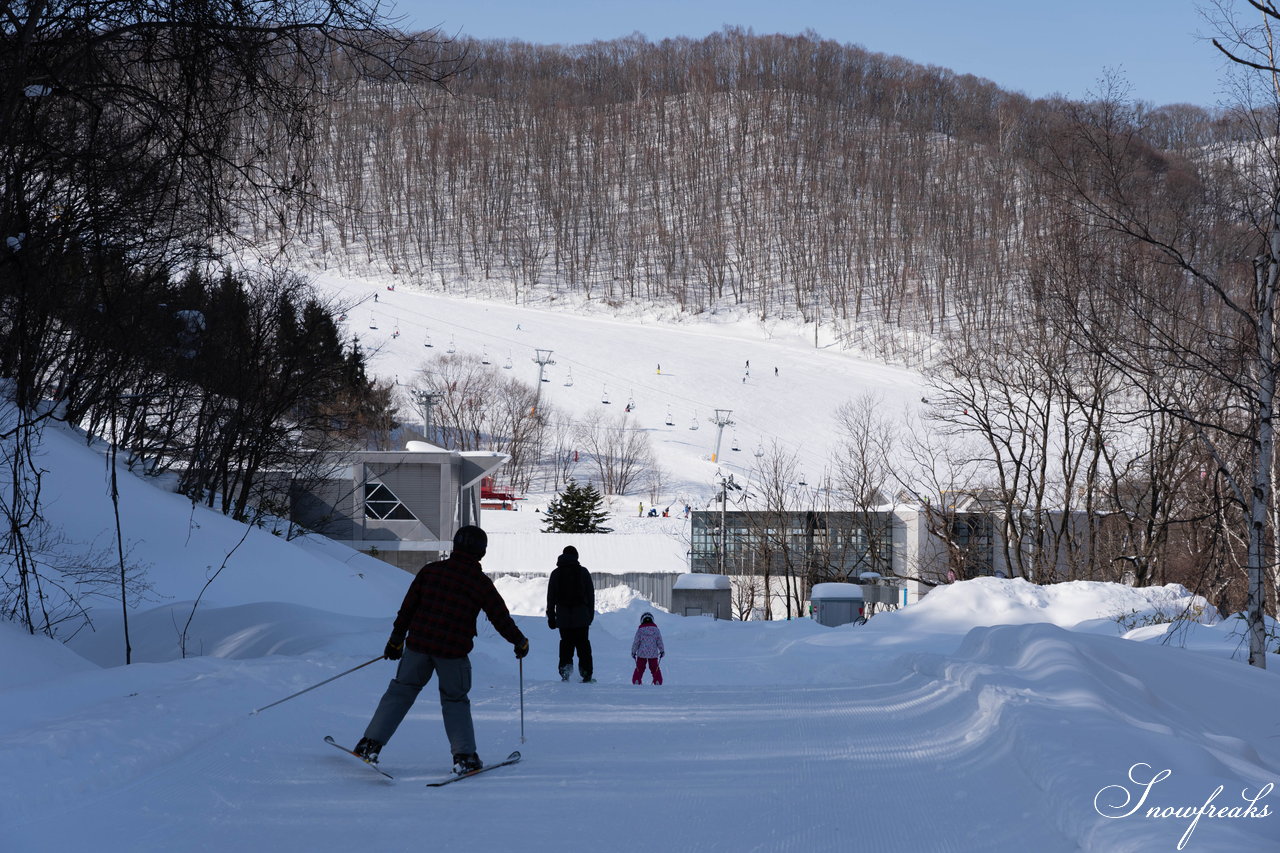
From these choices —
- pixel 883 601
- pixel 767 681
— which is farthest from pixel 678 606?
pixel 767 681

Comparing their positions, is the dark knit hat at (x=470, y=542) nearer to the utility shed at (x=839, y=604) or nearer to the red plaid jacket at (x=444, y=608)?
the red plaid jacket at (x=444, y=608)

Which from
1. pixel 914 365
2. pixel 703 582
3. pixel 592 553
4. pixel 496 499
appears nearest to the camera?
pixel 703 582

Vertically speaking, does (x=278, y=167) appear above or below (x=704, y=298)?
below

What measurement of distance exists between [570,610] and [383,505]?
31.5 meters

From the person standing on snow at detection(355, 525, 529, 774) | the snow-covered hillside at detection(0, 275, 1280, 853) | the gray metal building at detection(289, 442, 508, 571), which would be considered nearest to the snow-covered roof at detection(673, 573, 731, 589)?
the gray metal building at detection(289, 442, 508, 571)

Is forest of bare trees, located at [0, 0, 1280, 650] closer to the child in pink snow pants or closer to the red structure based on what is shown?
the child in pink snow pants

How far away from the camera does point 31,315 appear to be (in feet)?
36.6

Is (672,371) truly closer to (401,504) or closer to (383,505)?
(383,505)

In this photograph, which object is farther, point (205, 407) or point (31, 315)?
Result: point (205, 407)

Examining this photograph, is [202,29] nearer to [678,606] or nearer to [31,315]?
[31,315]

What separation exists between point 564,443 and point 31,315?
87022mm

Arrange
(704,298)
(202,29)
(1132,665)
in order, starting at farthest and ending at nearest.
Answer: (704,298) < (1132,665) < (202,29)

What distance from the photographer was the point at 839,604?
99.9ft

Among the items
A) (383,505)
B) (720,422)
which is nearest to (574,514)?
(720,422)
